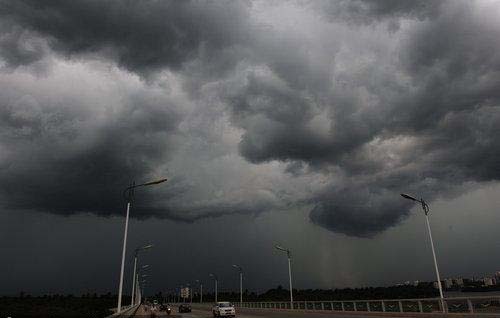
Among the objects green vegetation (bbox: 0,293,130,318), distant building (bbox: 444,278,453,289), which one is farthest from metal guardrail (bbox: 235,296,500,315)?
distant building (bbox: 444,278,453,289)

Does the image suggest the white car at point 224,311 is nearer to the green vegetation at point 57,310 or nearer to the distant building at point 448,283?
the green vegetation at point 57,310

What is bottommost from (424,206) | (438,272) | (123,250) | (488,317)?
(488,317)

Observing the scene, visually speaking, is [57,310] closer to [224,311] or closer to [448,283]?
[224,311]

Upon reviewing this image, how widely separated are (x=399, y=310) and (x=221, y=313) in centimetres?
1842

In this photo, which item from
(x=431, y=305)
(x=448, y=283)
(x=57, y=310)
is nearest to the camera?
(x=431, y=305)

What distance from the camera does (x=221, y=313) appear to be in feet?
143

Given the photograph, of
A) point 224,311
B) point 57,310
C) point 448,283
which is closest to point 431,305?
point 224,311

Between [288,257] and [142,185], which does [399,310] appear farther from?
[288,257]

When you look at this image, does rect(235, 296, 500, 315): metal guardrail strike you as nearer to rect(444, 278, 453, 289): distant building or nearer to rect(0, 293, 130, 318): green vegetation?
rect(0, 293, 130, 318): green vegetation

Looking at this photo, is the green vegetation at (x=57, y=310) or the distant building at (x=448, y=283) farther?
the distant building at (x=448, y=283)

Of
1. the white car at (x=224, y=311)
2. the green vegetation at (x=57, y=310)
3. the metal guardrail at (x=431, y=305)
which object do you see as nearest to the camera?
the metal guardrail at (x=431, y=305)

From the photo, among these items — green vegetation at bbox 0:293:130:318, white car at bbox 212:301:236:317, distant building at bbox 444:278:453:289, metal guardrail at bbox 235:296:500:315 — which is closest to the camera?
metal guardrail at bbox 235:296:500:315

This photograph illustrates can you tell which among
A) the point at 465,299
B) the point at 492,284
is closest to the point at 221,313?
the point at 465,299

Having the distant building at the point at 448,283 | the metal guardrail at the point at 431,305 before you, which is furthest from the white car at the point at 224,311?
the distant building at the point at 448,283
